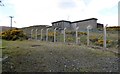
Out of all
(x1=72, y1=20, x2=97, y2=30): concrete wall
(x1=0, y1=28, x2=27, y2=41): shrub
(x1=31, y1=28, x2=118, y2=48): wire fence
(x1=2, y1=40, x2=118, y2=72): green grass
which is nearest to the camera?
(x1=2, y1=40, x2=118, y2=72): green grass

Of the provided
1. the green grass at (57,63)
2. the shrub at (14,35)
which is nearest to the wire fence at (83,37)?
the shrub at (14,35)

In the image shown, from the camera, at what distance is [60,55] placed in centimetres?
1002

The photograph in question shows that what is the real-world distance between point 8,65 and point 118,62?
13.1 ft

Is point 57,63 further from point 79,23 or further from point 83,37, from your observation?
point 79,23

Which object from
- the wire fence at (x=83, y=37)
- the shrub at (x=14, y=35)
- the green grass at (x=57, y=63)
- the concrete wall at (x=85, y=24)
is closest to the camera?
the green grass at (x=57, y=63)

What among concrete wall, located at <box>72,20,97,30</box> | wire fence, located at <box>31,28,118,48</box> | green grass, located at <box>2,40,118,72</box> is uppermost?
concrete wall, located at <box>72,20,97,30</box>

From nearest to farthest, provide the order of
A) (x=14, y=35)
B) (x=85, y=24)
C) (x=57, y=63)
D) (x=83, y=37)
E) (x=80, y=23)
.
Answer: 1. (x=57, y=63)
2. (x=83, y=37)
3. (x=14, y=35)
4. (x=85, y=24)
5. (x=80, y=23)

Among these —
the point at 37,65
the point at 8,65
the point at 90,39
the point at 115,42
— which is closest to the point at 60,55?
the point at 37,65

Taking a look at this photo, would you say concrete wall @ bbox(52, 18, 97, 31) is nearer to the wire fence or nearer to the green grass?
the wire fence

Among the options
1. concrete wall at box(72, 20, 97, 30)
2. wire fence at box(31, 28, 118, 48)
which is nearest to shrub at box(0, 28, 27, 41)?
wire fence at box(31, 28, 118, 48)

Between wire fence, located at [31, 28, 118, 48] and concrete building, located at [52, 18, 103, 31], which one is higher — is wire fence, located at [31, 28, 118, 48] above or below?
below

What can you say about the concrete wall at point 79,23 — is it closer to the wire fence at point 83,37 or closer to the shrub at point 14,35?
the wire fence at point 83,37

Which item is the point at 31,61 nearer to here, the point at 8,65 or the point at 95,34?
the point at 8,65

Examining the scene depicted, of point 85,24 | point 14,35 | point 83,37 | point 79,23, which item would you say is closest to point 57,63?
point 83,37
